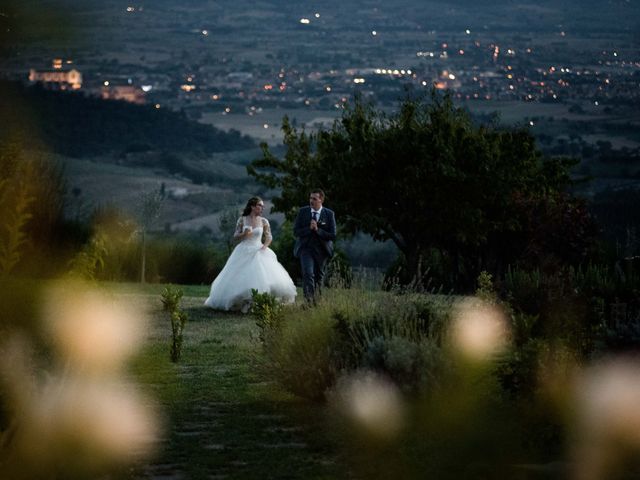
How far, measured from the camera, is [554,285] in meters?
14.8

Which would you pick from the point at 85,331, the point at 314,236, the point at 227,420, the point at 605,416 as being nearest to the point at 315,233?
the point at 314,236

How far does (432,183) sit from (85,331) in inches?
1024

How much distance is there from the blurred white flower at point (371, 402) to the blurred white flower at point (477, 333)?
3.46 feet

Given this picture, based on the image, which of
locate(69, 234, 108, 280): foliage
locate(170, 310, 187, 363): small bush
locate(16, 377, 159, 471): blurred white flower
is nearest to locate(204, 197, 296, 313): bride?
locate(170, 310, 187, 363): small bush

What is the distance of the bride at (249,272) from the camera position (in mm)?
21656

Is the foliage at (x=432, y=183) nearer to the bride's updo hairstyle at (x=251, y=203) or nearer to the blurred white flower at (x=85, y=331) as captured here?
the bride's updo hairstyle at (x=251, y=203)

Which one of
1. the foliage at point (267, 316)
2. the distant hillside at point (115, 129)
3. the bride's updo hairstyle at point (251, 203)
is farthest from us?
the distant hillside at point (115, 129)

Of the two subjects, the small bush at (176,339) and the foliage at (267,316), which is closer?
the foliage at (267,316)

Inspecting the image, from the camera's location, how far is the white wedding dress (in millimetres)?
21656

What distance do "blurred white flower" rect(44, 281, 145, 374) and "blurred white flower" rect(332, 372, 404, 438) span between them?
246 centimetres

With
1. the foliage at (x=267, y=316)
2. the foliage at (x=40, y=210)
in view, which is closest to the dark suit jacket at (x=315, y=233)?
the foliage at (x=267, y=316)

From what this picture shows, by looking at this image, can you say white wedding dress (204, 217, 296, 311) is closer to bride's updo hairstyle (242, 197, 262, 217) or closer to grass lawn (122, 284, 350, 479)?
bride's updo hairstyle (242, 197, 262, 217)

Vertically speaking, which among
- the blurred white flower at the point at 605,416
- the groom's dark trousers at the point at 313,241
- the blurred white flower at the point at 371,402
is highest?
the blurred white flower at the point at 605,416

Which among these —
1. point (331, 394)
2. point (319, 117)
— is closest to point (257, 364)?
point (331, 394)
